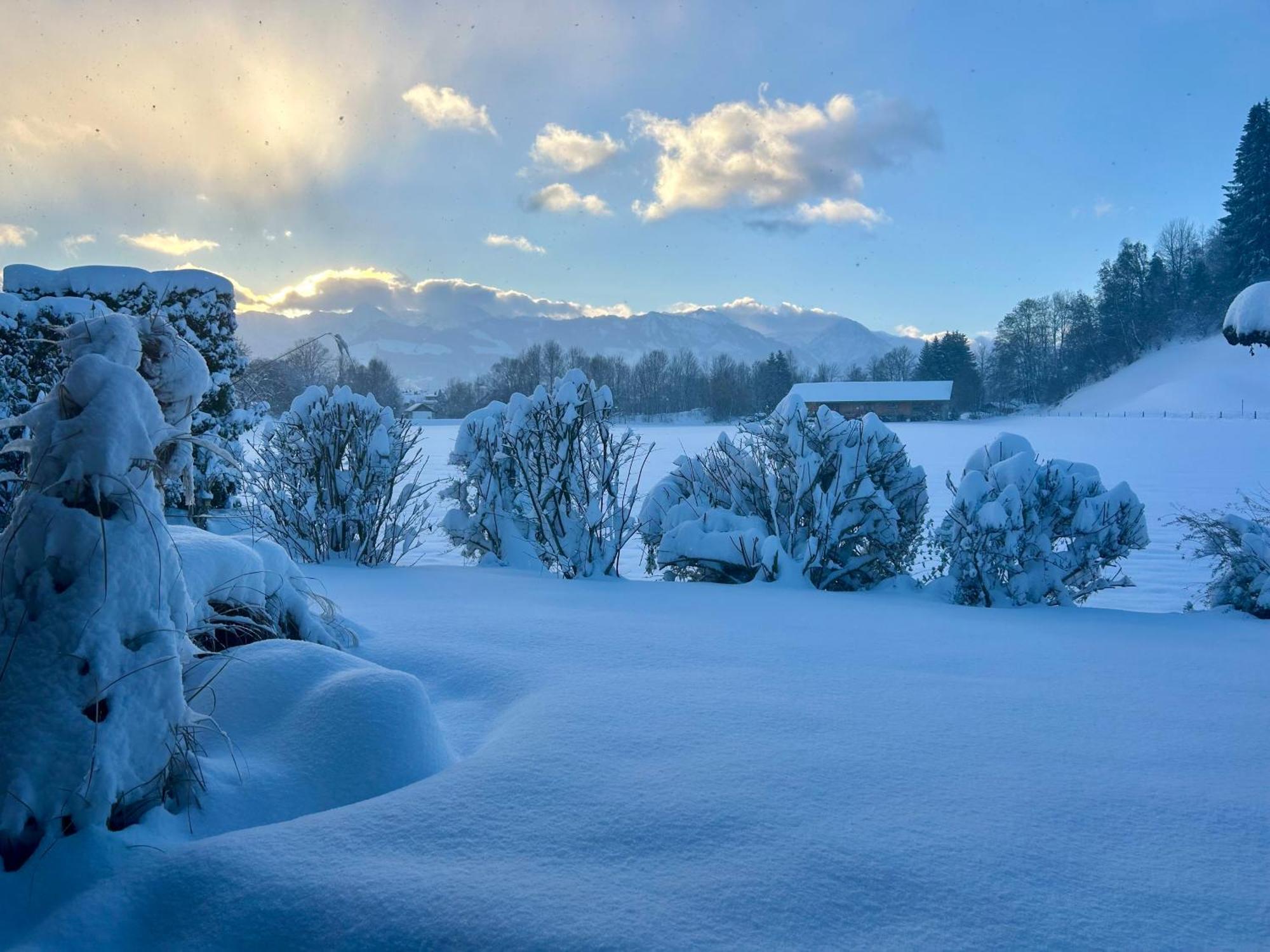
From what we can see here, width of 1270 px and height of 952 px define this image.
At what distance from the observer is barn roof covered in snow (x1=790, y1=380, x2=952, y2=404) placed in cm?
5775

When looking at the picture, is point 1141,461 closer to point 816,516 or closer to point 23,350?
point 816,516

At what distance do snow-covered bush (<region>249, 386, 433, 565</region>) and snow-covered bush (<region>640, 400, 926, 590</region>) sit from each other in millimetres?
3125

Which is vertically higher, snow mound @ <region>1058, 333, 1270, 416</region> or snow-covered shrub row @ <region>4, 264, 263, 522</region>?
snow mound @ <region>1058, 333, 1270, 416</region>

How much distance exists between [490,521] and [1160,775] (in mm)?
7452

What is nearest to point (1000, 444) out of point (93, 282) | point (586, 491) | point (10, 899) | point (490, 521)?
point (586, 491)

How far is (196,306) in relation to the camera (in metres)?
9.36

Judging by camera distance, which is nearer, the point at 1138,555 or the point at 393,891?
the point at 393,891

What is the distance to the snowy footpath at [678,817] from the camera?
1500 millimetres

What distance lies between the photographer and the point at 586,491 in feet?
25.1

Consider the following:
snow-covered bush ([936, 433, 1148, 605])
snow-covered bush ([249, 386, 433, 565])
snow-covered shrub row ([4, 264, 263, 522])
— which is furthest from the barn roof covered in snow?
snow-covered bush ([249, 386, 433, 565])

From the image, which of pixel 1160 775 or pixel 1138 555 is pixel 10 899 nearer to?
pixel 1160 775

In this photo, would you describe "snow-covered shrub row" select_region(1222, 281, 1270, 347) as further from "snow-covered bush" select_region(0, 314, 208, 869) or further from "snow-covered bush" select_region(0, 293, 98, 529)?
"snow-covered bush" select_region(0, 293, 98, 529)

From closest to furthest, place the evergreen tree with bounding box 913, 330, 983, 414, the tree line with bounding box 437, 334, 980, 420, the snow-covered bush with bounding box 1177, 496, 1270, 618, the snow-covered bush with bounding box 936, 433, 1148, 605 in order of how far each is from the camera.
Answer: the snow-covered bush with bounding box 1177, 496, 1270, 618 → the snow-covered bush with bounding box 936, 433, 1148, 605 → the tree line with bounding box 437, 334, 980, 420 → the evergreen tree with bounding box 913, 330, 983, 414

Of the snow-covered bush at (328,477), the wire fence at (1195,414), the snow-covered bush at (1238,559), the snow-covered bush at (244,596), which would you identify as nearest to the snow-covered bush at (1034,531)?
the snow-covered bush at (1238,559)
